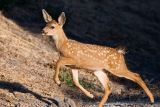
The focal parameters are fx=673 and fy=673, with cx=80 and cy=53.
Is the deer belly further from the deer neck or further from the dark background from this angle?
the dark background

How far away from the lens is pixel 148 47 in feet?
68.1

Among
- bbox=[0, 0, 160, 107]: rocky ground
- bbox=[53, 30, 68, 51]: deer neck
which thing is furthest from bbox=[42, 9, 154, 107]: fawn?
bbox=[0, 0, 160, 107]: rocky ground

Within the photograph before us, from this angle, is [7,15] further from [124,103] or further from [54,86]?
[124,103]

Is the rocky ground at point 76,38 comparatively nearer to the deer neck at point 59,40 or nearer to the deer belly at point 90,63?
the deer belly at point 90,63

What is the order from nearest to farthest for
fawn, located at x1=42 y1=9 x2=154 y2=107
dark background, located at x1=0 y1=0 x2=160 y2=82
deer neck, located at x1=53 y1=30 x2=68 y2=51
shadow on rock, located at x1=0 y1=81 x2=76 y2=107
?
fawn, located at x1=42 y1=9 x2=154 y2=107 < deer neck, located at x1=53 y1=30 x2=68 y2=51 < shadow on rock, located at x1=0 y1=81 x2=76 y2=107 < dark background, located at x1=0 y1=0 x2=160 y2=82

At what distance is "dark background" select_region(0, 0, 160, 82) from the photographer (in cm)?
1938

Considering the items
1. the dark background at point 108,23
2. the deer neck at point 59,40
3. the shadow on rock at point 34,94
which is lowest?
the shadow on rock at point 34,94

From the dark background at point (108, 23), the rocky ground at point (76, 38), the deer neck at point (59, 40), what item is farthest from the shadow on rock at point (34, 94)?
the dark background at point (108, 23)

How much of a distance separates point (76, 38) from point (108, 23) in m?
2.78

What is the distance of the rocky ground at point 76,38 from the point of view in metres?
13.5

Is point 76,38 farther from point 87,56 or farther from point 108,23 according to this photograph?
point 87,56

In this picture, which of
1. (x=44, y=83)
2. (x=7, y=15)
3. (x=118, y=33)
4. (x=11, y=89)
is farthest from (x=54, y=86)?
(x=118, y=33)

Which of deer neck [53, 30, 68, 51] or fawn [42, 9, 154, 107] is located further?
deer neck [53, 30, 68, 51]

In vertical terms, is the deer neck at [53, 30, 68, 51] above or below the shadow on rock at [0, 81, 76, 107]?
above
